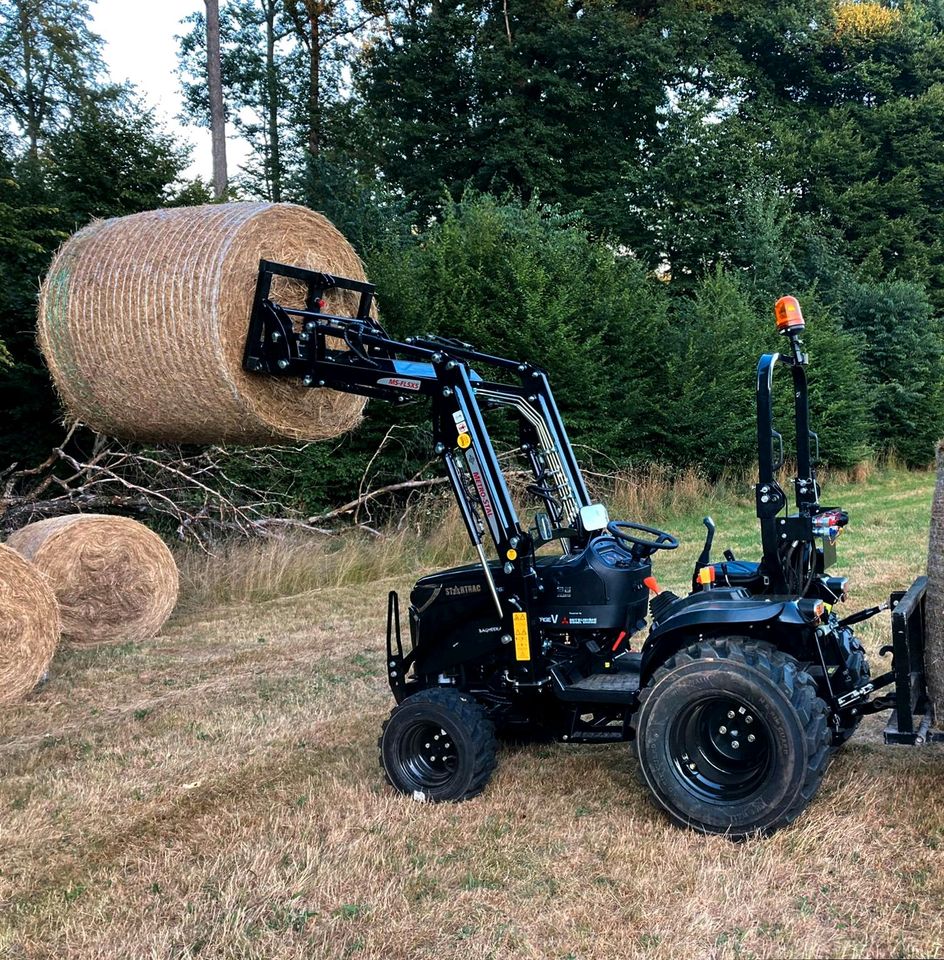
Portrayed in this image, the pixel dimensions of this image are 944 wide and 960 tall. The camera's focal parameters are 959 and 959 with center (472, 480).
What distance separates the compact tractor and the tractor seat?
0.01 meters

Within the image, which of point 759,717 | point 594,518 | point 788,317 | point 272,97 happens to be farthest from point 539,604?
point 272,97

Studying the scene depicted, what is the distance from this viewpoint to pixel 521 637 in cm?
462

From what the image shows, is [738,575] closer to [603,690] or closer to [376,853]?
[603,690]

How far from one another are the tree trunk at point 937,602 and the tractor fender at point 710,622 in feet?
1.63

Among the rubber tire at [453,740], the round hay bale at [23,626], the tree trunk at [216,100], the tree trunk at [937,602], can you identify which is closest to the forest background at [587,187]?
the tree trunk at [216,100]

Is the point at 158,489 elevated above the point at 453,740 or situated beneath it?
elevated above

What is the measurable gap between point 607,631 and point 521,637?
1.51 feet

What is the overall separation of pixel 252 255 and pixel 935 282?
29283 millimetres

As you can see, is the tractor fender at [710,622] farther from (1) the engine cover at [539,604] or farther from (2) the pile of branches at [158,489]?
(2) the pile of branches at [158,489]

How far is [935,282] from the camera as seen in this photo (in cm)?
2972

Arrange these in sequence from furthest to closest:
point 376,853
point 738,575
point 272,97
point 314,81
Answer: point 314,81 → point 272,97 → point 738,575 → point 376,853

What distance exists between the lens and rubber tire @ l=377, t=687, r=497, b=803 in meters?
4.57

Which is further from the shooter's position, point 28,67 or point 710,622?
point 28,67

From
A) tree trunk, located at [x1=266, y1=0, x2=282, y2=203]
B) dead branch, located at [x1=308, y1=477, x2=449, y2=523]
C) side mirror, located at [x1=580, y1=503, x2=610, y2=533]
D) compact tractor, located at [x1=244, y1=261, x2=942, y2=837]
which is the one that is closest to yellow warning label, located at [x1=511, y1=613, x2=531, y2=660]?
compact tractor, located at [x1=244, y1=261, x2=942, y2=837]
